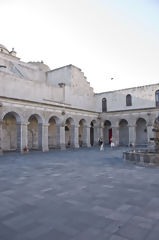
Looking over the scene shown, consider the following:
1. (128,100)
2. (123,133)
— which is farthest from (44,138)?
(128,100)

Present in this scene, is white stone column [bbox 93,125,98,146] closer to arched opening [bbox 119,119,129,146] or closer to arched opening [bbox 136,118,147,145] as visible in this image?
arched opening [bbox 119,119,129,146]

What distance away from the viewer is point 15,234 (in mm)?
3143

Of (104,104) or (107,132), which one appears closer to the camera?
(104,104)

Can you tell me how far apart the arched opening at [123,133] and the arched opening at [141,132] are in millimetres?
1677

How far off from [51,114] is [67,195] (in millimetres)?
16303

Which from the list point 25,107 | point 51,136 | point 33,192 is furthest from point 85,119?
point 33,192

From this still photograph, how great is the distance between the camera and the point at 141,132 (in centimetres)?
2786

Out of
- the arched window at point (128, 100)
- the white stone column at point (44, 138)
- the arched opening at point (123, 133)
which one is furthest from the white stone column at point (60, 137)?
the arched window at point (128, 100)

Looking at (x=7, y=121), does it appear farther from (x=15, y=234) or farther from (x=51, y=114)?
(x=15, y=234)

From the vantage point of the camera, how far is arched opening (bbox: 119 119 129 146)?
29059 mm

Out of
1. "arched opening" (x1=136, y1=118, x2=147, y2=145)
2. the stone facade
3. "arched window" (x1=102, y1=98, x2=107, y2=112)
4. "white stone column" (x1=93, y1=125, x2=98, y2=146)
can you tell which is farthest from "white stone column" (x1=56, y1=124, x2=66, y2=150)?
"arched opening" (x1=136, y1=118, x2=147, y2=145)

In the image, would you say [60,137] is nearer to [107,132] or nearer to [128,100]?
[107,132]

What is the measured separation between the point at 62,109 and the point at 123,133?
472 inches

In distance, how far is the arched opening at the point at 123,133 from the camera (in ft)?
95.3
